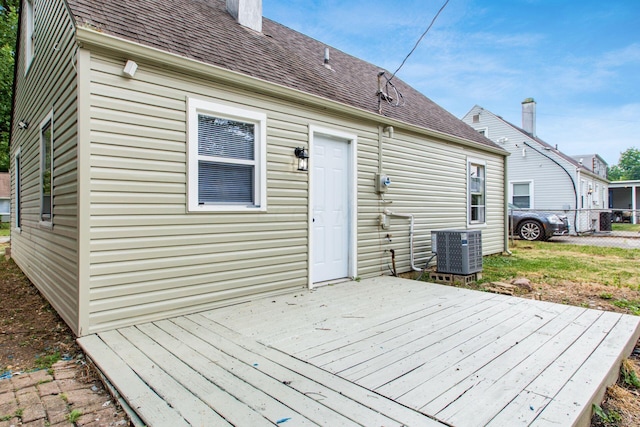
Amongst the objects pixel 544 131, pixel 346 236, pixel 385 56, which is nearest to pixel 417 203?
pixel 346 236

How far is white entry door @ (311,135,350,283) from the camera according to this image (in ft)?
16.4

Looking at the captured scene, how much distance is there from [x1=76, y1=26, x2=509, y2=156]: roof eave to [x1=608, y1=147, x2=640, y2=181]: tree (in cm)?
6862

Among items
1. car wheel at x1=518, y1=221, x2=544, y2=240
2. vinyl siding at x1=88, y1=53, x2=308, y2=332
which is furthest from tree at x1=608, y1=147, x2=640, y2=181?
vinyl siding at x1=88, y1=53, x2=308, y2=332

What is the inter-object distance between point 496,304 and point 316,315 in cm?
208

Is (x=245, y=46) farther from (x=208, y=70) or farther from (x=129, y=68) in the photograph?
(x=129, y=68)

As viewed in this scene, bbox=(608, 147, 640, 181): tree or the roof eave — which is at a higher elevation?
bbox=(608, 147, 640, 181): tree

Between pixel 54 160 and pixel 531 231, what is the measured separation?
1319cm

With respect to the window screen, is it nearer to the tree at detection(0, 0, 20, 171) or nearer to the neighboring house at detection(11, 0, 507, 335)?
the neighboring house at detection(11, 0, 507, 335)

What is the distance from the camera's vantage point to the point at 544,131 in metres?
29.3

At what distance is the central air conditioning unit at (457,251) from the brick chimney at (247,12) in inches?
181

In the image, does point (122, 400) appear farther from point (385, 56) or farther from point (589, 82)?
point (589, 82)

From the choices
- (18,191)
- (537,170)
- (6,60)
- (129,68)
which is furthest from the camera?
(537,170)

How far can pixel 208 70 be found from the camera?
3.73m

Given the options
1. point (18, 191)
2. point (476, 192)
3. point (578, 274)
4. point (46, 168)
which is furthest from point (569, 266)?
point (18, 191)
